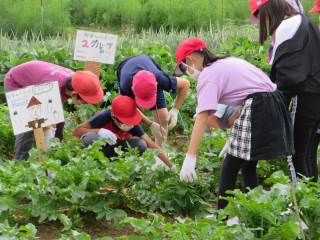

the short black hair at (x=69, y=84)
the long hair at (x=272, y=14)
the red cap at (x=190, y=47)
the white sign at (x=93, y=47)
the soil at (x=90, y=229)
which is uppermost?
the long hair at (x=272, y=14)

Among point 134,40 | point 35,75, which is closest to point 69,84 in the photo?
point 35,75

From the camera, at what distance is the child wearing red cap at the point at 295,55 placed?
4.38 m

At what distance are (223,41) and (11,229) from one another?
5883 millimetres

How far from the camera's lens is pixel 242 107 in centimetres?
434

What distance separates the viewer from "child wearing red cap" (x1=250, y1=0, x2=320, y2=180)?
4.38 m

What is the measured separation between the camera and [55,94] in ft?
16.0

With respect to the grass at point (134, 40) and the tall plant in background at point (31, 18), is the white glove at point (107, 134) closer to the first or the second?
the grass at point (134, 40)

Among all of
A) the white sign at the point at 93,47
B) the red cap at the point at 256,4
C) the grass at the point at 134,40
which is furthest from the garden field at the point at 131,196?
the red cap at the point at 256,4

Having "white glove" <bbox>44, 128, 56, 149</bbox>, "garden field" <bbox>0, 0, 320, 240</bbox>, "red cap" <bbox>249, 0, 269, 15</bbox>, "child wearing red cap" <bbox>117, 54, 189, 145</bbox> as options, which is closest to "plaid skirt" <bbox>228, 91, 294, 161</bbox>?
"garden field" <bbox>0, 0, 320, 240</bbox>

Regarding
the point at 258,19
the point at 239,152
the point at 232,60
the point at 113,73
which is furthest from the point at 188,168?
the point at 113,73

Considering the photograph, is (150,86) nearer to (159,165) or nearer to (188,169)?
(159,165)

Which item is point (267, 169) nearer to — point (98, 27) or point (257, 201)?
point (257, 201)

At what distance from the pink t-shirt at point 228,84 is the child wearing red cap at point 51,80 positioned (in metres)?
1.10

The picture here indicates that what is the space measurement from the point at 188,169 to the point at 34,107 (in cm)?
119
